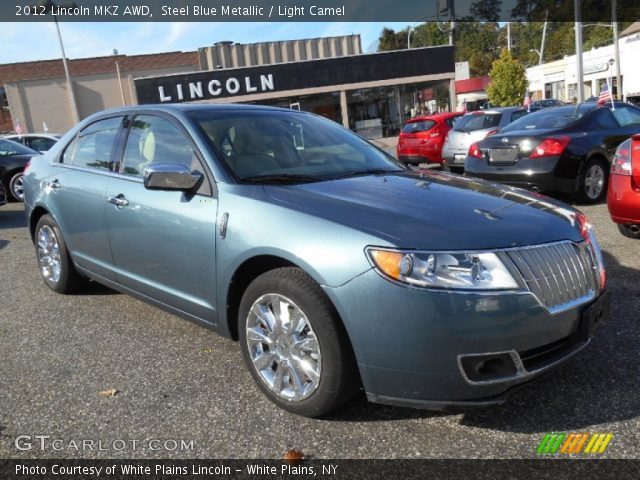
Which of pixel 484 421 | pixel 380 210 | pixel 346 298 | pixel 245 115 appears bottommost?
pixel 484 421

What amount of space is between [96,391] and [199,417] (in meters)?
0.73

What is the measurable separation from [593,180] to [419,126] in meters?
6.53

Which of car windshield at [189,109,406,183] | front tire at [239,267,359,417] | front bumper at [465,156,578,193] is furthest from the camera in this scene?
front bumper at [465,156,578,193]

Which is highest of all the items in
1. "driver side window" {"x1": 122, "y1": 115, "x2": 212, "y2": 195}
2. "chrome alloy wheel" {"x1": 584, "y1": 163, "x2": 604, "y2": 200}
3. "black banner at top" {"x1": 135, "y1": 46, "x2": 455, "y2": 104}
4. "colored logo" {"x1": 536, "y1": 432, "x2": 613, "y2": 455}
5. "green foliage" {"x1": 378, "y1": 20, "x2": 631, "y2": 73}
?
"green foliage" {"x1": 378, "y1": 20, "x2": 631, "y2": 73}

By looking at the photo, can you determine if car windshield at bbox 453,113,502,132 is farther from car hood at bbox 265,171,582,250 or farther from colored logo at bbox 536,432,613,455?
colored logo at bbox 536,432,613,455

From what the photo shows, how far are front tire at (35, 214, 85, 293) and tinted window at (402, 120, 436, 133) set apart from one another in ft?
33.2

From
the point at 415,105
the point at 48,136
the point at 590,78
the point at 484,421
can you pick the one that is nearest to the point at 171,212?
the point at 484,421

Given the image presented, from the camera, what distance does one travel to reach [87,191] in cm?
417

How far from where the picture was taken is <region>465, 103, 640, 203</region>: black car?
7266 millimetres

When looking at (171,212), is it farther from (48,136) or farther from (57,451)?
(48,136)

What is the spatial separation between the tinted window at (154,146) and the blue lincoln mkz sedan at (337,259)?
1 cm

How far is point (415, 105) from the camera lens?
104 feet

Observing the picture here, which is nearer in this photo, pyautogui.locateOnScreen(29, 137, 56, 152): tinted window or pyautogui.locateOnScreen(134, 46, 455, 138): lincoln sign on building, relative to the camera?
pyautogui.locateOnScreen(29, 137, 56, 152): tinted window

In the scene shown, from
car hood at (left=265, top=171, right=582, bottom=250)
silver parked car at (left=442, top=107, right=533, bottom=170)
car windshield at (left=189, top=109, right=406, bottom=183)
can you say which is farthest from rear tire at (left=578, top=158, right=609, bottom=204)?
car hood at (left=265, top=171, right=582, bottom=250)
